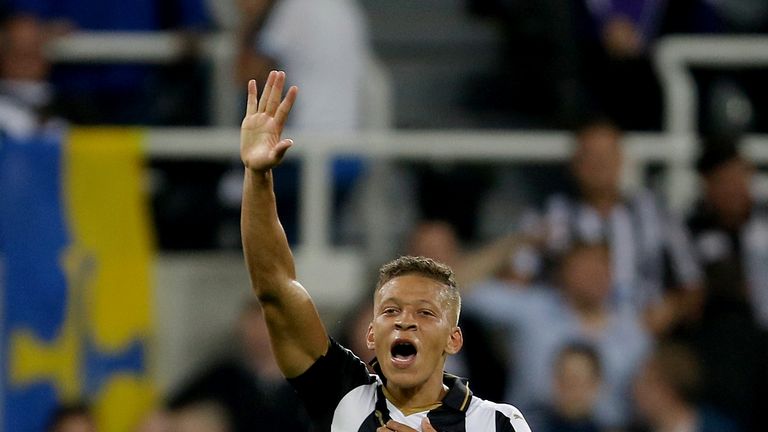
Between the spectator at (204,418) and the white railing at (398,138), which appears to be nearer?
the spectator at (204,418)

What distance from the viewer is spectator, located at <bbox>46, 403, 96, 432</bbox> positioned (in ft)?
25.1

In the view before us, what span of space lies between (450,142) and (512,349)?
1.01m

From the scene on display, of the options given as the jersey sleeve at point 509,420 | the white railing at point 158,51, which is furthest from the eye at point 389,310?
the white railing at point 158,51

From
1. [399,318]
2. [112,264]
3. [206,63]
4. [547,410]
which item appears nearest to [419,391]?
[399,318]

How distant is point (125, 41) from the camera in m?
8.41

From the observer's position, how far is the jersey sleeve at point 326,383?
13.4 feet

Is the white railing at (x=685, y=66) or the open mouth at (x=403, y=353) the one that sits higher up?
the white railing at (x=685, y=66)

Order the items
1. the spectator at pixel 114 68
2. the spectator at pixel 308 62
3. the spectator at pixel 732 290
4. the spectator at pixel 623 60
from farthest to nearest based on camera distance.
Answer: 1. the spectator at pixel 114 68
2. the spectator at pixel 623 60
3. the spectator at pixel 308 62
4. the spectator at pixel 732 290

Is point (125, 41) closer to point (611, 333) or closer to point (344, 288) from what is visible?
point (344, 288)

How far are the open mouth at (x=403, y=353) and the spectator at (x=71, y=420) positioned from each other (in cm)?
395

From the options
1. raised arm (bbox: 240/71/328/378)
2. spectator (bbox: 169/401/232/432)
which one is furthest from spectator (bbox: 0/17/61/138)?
raised arm (bbox: 240/71/328/378)

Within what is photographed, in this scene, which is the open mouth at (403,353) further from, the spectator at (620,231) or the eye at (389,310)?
the spectator at (620,231)

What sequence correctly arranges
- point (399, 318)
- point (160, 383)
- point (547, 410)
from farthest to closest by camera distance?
point (160, 383) < point (547, 410) < point (399, 318)

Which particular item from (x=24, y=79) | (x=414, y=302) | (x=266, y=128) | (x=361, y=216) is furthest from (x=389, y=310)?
(x=24, y=79)
